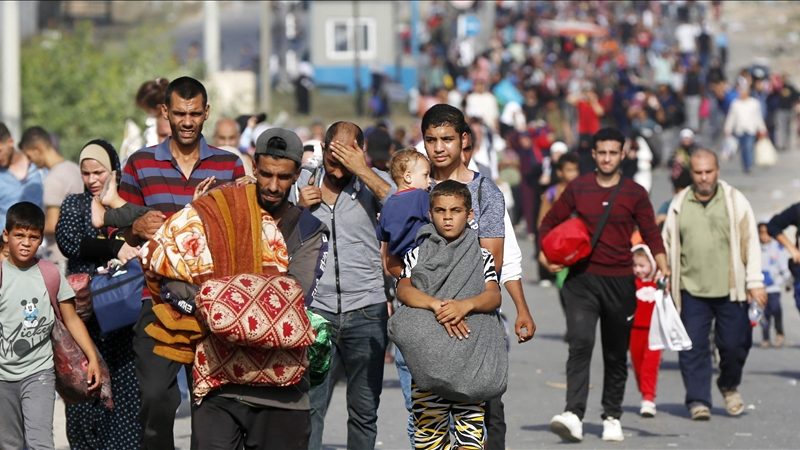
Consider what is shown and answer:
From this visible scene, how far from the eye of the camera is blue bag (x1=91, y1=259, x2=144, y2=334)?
A: 842 cm

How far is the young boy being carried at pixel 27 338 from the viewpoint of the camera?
8.13m

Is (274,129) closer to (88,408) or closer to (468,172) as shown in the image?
(468,172)

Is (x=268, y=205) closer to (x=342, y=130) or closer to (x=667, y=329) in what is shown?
(x=342, y=130)

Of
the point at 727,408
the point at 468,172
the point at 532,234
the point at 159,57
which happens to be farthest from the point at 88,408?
the point at 159,57

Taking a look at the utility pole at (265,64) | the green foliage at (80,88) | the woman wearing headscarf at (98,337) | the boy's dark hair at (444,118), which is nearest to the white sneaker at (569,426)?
the woman wearing headscarf at (98,337)

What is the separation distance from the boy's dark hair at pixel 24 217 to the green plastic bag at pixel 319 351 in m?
1.90

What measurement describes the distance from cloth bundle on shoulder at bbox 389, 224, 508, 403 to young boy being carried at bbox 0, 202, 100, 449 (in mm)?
1704

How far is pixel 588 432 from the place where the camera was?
36.4 ft

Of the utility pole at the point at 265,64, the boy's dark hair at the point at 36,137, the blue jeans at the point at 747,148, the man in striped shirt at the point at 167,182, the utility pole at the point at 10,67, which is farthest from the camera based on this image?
the utility pole at the point at 265,64

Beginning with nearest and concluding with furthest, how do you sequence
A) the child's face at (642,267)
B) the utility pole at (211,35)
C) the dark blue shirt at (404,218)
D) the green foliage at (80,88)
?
the dark blue shirt at (404,218) < the child's face at (642,267) < the green foliage at (80,88) < the utility pole at (211,35)

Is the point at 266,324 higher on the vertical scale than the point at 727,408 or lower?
higher

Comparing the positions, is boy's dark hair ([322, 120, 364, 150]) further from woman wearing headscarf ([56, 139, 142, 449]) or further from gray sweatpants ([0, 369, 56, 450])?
gray sweatpants ([0, 369, 56, 450])

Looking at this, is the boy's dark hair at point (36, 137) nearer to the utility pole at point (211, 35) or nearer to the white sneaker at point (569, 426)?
the white sneaker at point (569, 426)

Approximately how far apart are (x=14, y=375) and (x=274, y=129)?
6.78 feet
